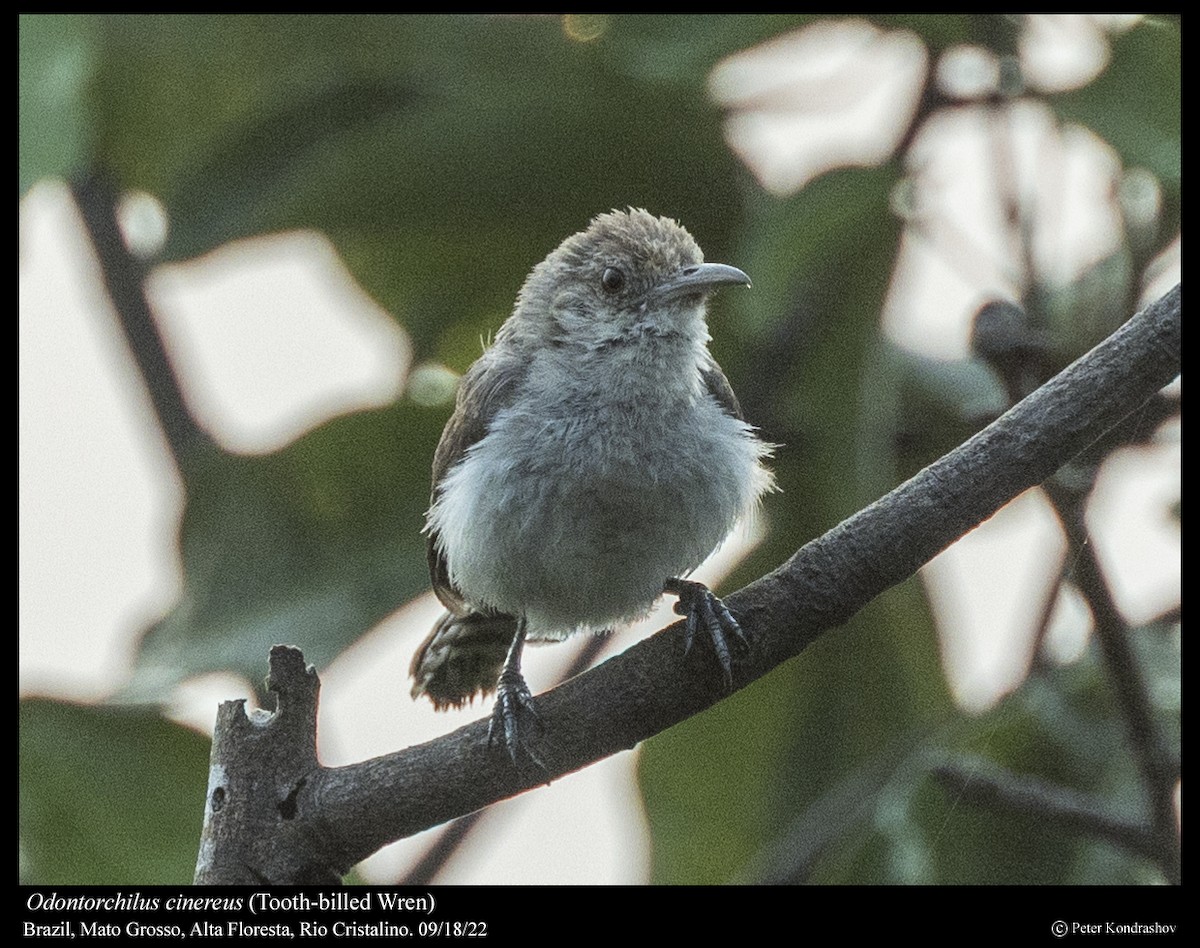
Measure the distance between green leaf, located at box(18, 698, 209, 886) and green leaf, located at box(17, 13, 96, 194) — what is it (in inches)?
51.9

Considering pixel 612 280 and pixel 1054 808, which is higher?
pixel 612 280

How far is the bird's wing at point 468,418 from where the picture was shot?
4062 millimetres

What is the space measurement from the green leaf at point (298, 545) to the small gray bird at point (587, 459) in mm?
133

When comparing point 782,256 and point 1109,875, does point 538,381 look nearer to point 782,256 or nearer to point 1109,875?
point 782,256

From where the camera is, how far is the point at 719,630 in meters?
2.94

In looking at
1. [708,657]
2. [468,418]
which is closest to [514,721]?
[708,657]

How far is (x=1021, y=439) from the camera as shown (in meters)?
2.77

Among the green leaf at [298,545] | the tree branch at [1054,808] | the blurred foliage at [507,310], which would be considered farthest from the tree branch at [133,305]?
the tree branch at [1054,808]

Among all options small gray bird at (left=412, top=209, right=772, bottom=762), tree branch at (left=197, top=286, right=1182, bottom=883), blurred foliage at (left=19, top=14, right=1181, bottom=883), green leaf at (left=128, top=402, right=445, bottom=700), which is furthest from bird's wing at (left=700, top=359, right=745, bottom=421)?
tree branch at (left=197, top=286, right=1182, bottom=883)

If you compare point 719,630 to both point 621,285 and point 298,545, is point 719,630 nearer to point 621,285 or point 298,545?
point 621,285

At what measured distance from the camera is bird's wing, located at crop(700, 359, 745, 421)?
4.10 metres

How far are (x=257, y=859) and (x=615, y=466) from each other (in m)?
1.31

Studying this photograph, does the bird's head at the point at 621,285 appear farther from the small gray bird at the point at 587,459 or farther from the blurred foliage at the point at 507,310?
the blurred foliage at the point at 507,310

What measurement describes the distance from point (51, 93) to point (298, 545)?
4.33 ft
